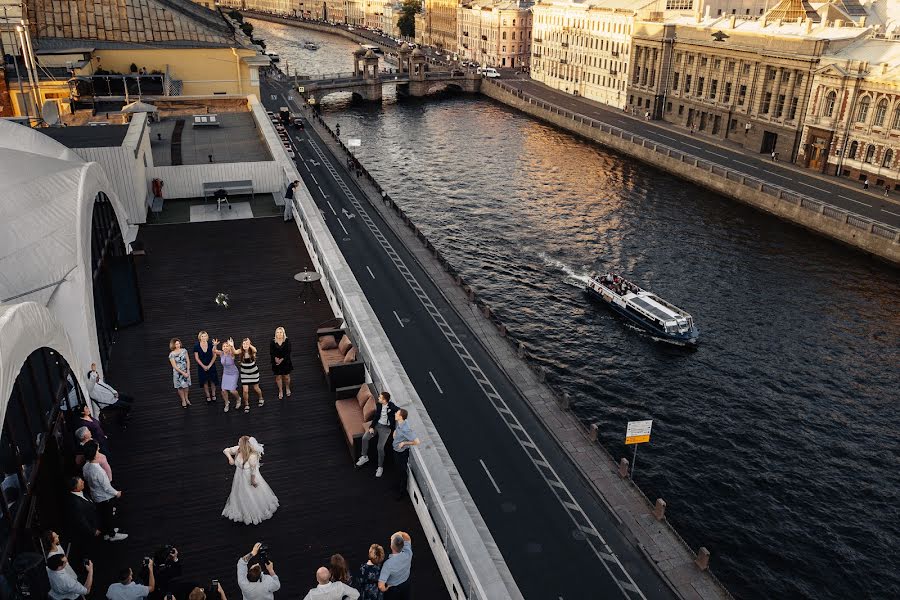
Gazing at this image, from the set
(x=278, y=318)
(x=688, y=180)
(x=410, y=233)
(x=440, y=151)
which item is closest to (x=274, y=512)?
(x=278, y=318)

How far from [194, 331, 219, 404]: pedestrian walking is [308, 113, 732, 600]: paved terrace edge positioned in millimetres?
19082

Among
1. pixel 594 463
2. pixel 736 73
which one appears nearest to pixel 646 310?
pixel 594 463

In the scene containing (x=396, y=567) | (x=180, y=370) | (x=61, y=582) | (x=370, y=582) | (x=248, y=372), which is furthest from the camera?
(x=248, y=372)

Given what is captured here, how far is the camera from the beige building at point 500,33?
169700 millimetres

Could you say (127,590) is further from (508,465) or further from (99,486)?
(508,465)

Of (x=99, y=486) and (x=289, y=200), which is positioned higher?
(x=289, y=200)

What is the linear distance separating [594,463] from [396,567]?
78.8 feet

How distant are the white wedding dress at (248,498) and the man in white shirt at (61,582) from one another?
338cm

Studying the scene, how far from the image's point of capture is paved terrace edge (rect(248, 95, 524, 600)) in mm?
12758

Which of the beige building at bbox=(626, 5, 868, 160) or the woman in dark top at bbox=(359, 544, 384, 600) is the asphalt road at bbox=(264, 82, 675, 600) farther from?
the beige building at bbox=(626, 5, 868, 160)

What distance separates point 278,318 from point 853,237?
59768 millimetres

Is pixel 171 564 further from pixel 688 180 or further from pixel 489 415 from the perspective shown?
pixel 688 180

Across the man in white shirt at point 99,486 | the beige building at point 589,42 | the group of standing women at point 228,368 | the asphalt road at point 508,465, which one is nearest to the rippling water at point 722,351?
the asphalt road at point 508,465

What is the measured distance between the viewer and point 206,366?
747 inches
